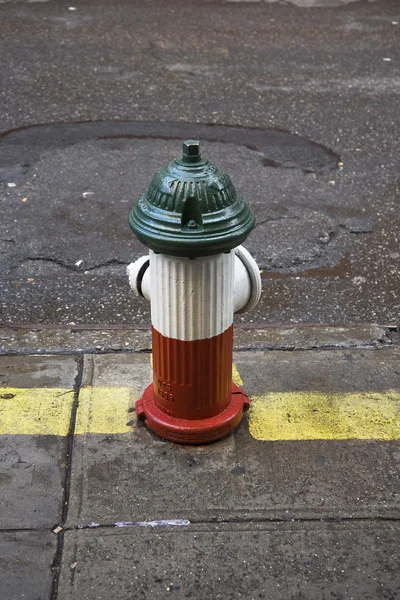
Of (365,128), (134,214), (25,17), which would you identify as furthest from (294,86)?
(134,214)

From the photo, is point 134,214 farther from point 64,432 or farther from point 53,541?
point 53,541

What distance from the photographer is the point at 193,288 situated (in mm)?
3045

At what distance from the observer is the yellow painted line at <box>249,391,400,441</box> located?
3420 mm

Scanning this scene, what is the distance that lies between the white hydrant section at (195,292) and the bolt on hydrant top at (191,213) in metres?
0.11

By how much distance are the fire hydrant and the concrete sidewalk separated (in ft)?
0.41

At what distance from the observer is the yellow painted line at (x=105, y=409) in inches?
135

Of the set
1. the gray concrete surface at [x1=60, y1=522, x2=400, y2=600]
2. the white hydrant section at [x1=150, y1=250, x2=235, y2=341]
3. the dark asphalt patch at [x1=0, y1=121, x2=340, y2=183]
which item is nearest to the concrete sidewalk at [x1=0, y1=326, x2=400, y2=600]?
the gray concrete surface at [x1=60, y1=522, x2=400, y2=600]

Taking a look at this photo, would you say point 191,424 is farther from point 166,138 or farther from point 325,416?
point 166,138

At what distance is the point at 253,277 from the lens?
331cm

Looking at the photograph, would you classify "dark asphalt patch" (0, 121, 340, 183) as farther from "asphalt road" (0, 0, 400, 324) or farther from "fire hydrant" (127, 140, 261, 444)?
"fire hydrant" (127, 140, 261, 444)

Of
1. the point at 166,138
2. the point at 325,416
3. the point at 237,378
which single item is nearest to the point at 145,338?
the point at 237,378

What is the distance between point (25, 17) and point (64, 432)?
850cm

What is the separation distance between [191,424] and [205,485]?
301 millimetres

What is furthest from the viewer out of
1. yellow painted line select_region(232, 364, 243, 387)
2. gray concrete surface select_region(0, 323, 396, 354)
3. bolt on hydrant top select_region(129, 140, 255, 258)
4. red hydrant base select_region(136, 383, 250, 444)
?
gray concrete surface select_region(0, 323, 396, 354)
